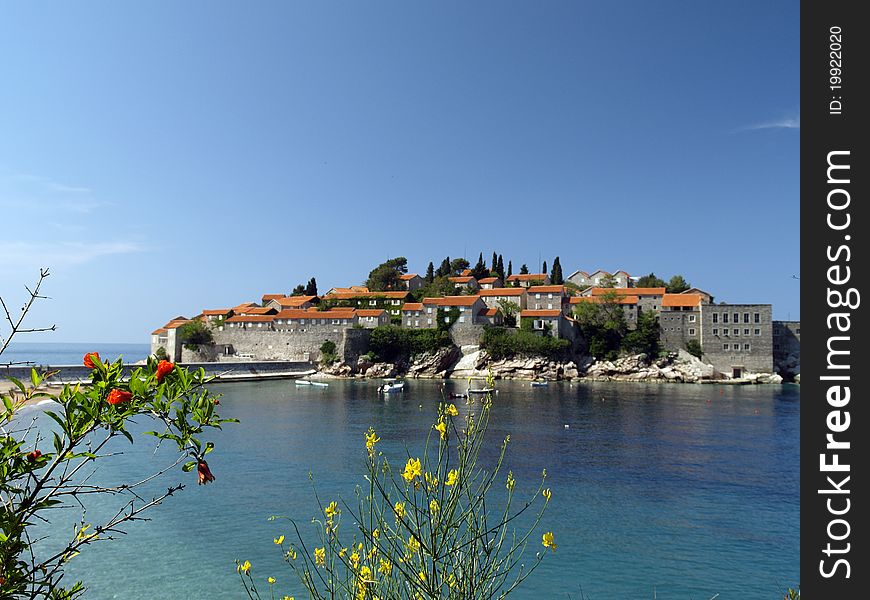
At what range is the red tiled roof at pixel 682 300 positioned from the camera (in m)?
67.0

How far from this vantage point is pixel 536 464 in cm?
2255

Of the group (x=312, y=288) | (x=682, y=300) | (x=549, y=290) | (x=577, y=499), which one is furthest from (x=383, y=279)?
(x=577, y=499)

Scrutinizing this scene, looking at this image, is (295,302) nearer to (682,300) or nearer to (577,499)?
(682,300)

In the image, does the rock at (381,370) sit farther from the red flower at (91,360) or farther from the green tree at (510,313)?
the red flower at (91,360)

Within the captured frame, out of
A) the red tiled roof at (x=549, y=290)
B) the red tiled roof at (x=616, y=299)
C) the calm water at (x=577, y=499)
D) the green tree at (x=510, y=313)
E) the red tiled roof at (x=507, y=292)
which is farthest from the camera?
the red tiled roof at (x=507, y=292)

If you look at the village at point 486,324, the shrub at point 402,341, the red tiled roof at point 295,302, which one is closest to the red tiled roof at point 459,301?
the village at point 486,324

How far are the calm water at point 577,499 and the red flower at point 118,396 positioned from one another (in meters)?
10.2

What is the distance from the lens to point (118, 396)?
2684 millimetres

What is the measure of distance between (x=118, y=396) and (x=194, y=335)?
239 ft

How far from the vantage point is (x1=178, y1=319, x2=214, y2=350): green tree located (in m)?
68.9

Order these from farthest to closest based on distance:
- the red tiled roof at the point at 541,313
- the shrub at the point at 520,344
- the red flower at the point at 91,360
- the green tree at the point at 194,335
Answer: the green tree at the point at 194,335
the red tiled roof at the point at 541,313
the shrub at the point at 520,344
the red flower at the point at 91,360

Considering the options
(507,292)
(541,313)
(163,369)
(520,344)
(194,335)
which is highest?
(507,292)
